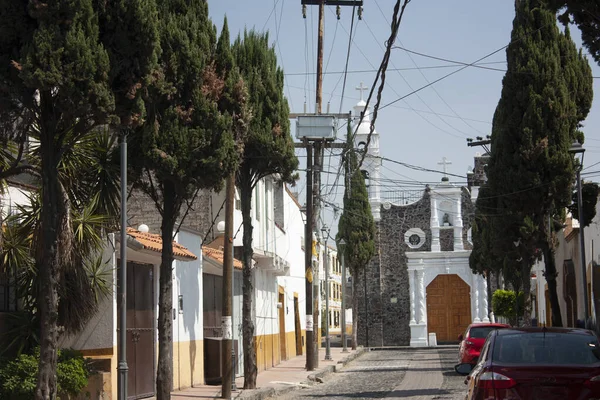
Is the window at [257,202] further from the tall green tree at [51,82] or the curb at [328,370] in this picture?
the tall green tree at [51,82]

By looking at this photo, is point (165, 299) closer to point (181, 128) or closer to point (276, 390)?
point (181, 128)

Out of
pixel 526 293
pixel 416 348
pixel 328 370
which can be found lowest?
pixel 416 348

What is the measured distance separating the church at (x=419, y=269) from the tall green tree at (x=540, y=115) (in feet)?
104

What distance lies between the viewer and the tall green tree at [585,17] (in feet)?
46.2

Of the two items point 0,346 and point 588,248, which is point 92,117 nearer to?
point 0,346

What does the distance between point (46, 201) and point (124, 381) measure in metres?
3.63

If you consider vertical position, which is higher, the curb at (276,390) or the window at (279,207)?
the window at (279,207)

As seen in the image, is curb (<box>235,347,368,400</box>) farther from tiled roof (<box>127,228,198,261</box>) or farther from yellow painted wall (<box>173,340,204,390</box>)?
tiled roof (<box>127,228,198,261</box>)

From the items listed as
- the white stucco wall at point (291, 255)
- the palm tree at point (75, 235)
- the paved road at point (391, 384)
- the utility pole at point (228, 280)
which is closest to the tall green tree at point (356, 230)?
the white stucco wall at point (291, 255)

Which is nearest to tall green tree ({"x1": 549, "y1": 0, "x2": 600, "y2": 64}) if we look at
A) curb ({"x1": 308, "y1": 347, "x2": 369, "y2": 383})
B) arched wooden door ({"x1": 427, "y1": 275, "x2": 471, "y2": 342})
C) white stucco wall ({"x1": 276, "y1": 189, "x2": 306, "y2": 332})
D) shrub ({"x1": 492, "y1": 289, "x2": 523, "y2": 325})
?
curb ({"x1": 308, "y1": 347, "x2": 369, "y2": 383})

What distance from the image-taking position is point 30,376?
15320 mm

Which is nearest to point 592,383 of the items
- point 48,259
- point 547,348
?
point 547,348

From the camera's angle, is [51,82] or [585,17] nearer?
[51,82]

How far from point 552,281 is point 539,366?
20013mm
